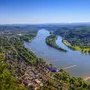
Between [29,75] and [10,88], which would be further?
[29,75]

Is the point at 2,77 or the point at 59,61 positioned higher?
the point at 2,77

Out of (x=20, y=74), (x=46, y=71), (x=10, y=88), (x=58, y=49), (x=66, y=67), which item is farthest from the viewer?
(x=58, y=49)

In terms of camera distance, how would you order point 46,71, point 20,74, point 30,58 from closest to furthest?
point 20,74 → point 46,71 → point 30,58

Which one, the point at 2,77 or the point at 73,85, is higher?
the point at 2,77

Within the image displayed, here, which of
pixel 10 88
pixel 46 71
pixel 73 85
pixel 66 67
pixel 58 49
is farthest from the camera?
pixel 58 49

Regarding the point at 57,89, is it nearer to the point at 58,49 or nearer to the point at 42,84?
the point at 42,84

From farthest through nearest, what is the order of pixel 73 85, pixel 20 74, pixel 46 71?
pixel 46 71 < pixel 20 74 < pixel 73 85

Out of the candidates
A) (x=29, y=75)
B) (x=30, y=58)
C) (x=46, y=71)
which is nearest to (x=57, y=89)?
(x=29, y=75)

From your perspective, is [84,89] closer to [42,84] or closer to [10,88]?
[42,84]

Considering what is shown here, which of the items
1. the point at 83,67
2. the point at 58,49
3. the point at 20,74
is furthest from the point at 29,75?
the point at 58,49
